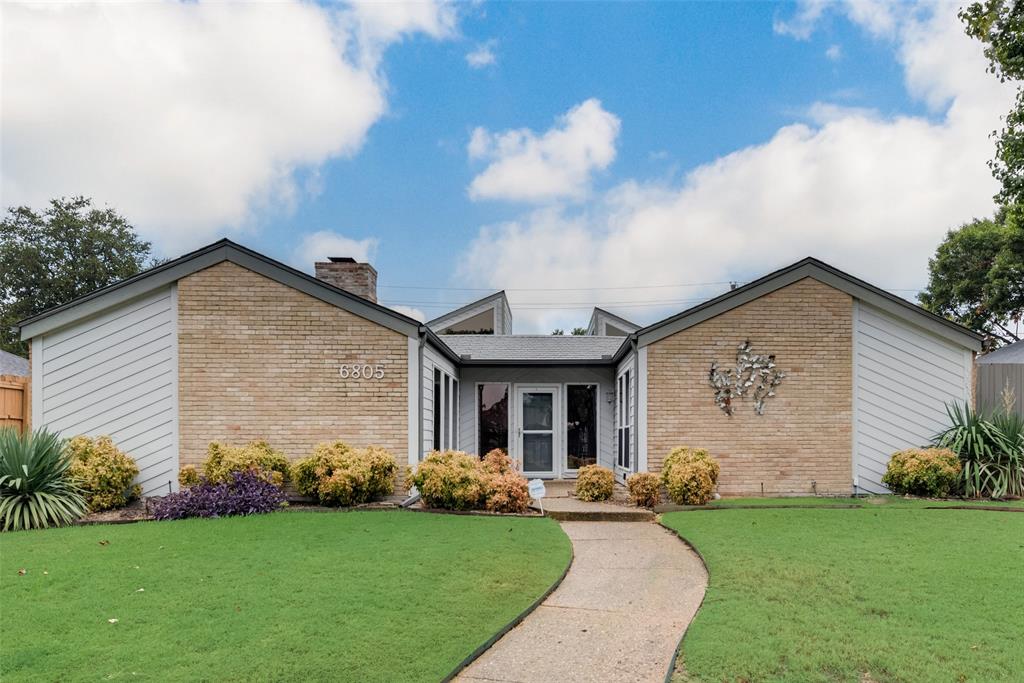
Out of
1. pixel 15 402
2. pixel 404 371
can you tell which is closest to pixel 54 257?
pixel 15 402

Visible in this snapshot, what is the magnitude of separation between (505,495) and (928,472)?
7142mm

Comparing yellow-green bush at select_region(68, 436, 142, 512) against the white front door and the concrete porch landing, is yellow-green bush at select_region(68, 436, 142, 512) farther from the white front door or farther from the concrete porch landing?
the white front door

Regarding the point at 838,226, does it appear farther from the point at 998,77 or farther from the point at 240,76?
the point at 240,76

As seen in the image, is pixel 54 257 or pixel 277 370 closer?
pixel 277 370

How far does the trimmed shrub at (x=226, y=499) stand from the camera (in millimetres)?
9430

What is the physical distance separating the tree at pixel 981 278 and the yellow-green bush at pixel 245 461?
2435 centimetres

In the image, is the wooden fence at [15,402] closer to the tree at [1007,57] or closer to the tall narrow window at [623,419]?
the tall narrow window at [623,419]

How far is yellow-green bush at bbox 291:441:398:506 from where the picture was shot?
32.7 feet

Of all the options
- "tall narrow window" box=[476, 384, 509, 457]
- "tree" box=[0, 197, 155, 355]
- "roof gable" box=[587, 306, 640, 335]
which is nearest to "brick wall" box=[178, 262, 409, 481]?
"tall narrow window" box=[476, 384, 509, 457]

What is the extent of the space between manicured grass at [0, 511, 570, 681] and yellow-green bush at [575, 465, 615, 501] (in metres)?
3.21

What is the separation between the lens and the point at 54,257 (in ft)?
109

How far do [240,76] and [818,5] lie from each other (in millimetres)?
10828

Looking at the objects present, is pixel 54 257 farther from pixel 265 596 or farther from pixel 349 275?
pixel 265 596

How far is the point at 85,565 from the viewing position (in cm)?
655
